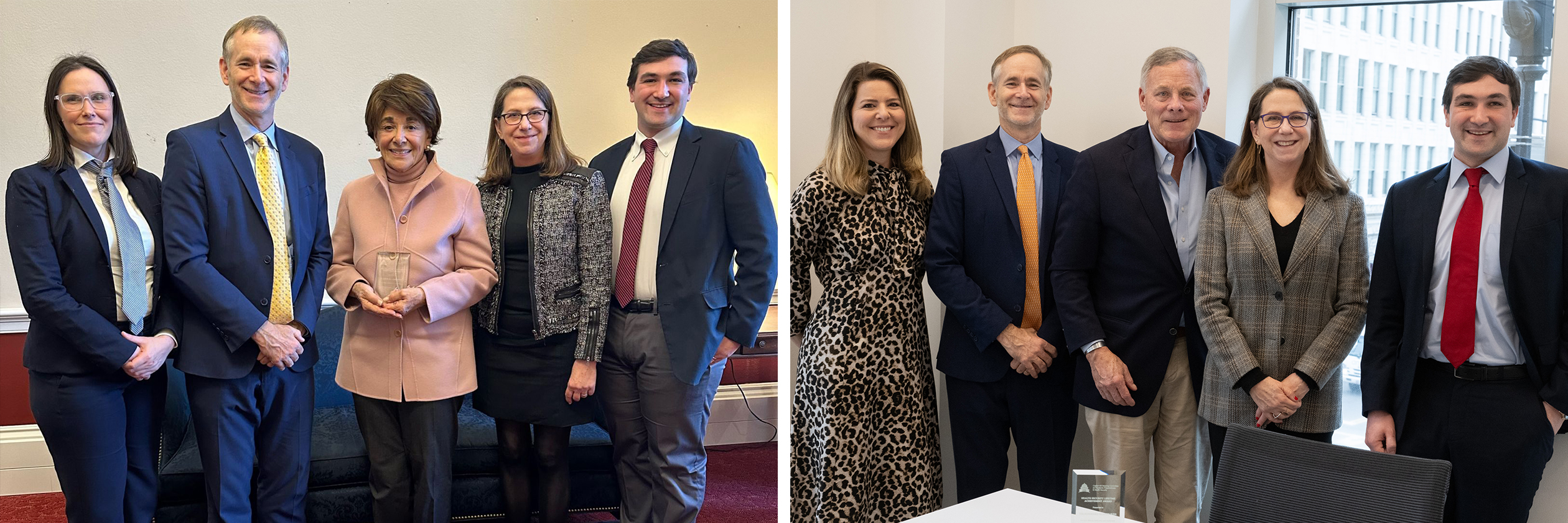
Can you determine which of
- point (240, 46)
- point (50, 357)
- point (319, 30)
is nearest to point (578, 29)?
point (319, 30)

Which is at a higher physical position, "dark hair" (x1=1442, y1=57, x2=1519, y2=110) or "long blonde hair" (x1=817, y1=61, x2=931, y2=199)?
"dark hair" (x1=1442, y1=57, x2=1519, y2=110)

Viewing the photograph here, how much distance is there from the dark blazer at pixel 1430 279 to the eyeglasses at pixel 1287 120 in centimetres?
34

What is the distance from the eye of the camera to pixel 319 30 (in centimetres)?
285

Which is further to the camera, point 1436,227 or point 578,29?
point 578,29

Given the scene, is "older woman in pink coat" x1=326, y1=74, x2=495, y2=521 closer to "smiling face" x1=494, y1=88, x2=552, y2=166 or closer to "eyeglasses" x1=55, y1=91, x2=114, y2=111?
"smiling face" x1=494, y1=88, x2=552, y2=166

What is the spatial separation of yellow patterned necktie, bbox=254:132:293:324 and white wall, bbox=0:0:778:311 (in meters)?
0.12

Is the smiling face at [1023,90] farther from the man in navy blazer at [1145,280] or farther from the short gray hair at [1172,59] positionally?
the short gray hair at [1172,59]

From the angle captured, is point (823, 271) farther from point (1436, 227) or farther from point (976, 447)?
point (1436, 227)

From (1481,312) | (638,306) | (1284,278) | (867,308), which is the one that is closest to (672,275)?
(638,306)

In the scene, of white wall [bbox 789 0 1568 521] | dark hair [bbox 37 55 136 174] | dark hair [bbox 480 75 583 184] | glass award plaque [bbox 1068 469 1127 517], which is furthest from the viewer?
white wall [bbox 789 0 1568 521]

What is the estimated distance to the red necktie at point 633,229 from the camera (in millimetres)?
3080

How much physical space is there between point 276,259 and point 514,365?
2.30ft

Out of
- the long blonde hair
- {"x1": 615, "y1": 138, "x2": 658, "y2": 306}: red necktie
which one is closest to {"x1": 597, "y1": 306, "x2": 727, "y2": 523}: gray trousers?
{"x1": 615, "y1": 138, "x2": 658, "y2": 306}: red necktie

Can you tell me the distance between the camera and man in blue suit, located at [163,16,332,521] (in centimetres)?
275
